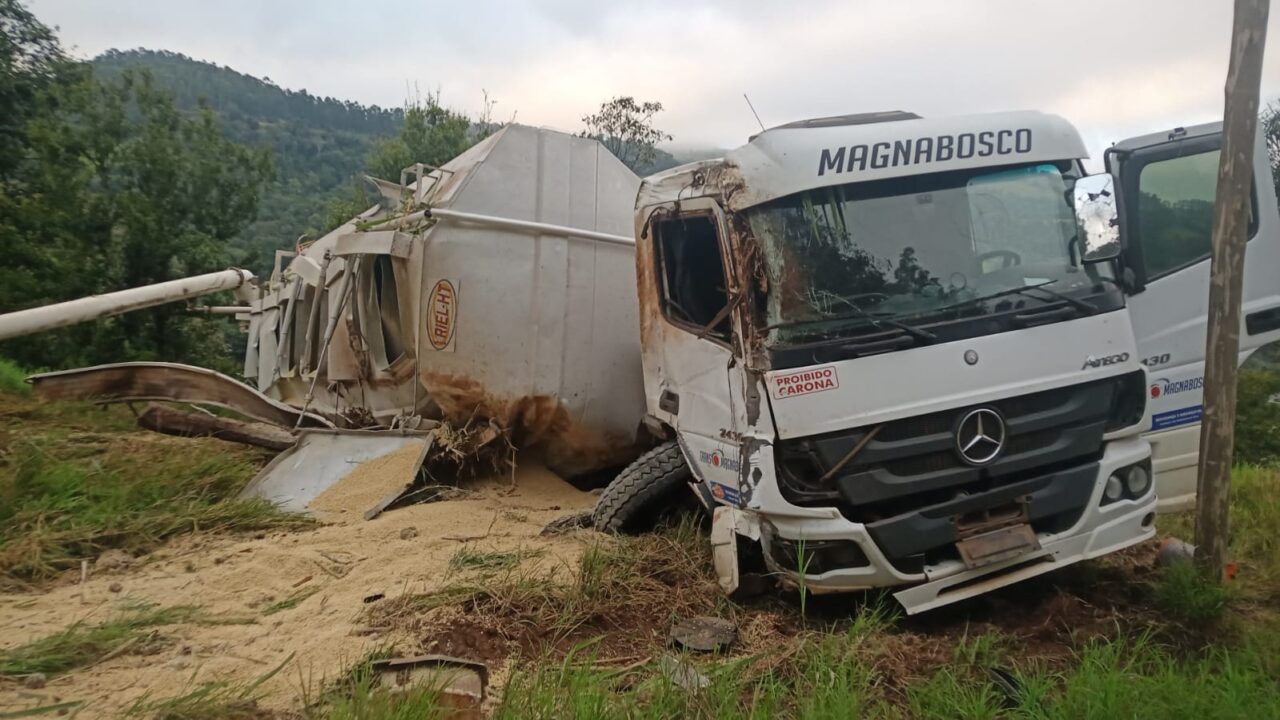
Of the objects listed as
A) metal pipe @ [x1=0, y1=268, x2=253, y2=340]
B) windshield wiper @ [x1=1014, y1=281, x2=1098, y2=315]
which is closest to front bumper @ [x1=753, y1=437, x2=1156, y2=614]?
windshield wiper @ [x1=1014, y1=281, x2=1098, y2=315]

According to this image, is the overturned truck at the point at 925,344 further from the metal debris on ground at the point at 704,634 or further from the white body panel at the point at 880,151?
the metal debris on ground at the point at 704,634

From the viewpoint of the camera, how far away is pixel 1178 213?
A: 183 inches

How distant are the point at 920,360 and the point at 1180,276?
2043mm

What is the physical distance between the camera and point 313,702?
112 inches

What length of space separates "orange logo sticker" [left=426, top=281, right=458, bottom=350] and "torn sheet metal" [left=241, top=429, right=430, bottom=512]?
743 millimetres

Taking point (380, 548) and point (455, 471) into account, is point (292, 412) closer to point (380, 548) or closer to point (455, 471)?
point (455, 471)

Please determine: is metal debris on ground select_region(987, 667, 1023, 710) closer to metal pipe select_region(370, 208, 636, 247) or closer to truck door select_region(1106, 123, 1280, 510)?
truck door select_region(1106, 123, 1280, 510)

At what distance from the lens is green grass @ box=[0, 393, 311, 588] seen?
185 inches

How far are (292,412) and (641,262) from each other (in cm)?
410

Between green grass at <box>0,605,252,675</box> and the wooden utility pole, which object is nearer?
green grass at <box>0,605,252,675</box>

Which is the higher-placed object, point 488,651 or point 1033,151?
point 1033,151

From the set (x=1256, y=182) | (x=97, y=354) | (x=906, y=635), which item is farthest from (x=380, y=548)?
(x=97, y=354)

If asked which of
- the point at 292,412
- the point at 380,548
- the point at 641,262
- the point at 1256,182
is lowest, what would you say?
the point at 380,548

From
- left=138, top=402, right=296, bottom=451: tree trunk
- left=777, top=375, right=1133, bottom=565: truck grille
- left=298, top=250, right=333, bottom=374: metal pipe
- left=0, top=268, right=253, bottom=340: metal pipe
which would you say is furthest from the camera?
left=298, top=250, right=333, bottom=374: metal pipe
